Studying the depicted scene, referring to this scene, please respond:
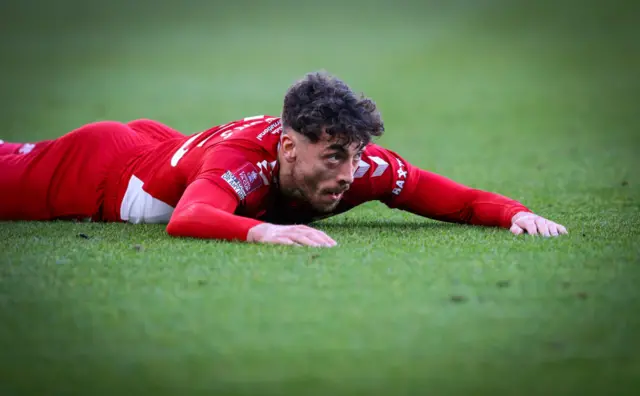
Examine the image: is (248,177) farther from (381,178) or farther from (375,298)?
(375,298)

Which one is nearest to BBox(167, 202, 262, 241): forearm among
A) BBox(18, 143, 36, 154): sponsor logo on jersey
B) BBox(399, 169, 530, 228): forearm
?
BBox(399, 169, 530, 228): forearm

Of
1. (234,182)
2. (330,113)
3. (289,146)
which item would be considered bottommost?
(234,182)

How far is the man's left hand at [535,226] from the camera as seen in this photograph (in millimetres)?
3904

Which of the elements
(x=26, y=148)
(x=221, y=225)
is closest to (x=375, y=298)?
(x=221, y=225)

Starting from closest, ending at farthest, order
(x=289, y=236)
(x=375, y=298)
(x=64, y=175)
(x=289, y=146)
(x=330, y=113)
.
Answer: (x=375, y=298)
(x=289, y=236)
(x=330, y=113)
(x=289, y=146)
(x=64, y=175)

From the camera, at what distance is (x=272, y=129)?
4121mm

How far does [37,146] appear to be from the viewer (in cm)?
493

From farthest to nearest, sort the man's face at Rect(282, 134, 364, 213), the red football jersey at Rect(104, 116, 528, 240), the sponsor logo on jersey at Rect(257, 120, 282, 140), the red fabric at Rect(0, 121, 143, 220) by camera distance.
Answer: the red fabric at Rect(0, 121, 143, 220), the sponsor logo on jersey at Rect(257, 120, 282, 140), the man's face at Rect(282, 134, 364, 213), the red football jersey at Rect(104, 116, 528, 240)

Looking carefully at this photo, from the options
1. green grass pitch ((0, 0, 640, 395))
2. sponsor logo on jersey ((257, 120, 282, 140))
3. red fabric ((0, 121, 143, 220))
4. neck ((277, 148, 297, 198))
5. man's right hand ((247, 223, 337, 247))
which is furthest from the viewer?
red fabric ((0, 121, 143, 220))

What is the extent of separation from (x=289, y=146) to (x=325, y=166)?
0.18 metres

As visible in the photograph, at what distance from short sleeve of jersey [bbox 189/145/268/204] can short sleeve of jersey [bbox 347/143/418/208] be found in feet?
1.36

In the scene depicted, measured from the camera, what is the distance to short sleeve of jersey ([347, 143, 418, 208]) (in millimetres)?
4121

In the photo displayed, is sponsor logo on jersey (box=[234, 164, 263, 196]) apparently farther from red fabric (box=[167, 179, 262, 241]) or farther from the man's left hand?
the man's left hand

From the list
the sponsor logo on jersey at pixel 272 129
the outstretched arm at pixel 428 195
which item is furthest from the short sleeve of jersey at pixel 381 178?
the sponsor logo on jersey at pixel 272 129
